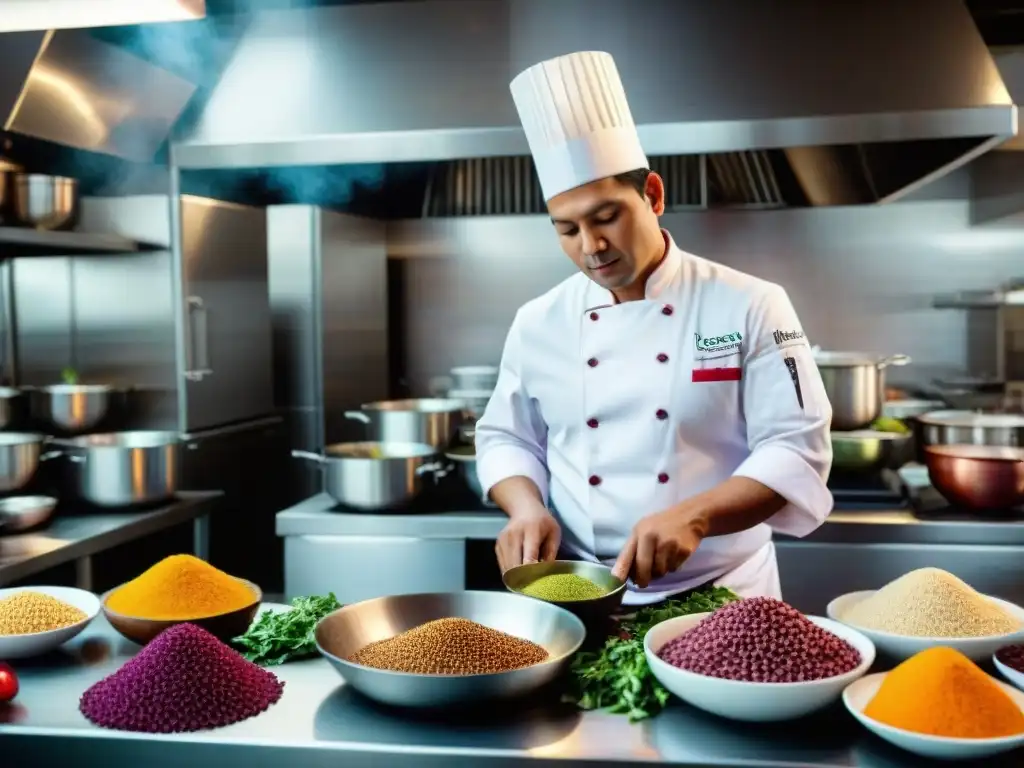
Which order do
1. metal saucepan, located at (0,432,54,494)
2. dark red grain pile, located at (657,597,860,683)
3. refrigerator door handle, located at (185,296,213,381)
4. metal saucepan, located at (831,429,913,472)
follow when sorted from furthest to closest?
1. refrigerator door handle, located at (185,296,213,381)
2. metal saucepan, located at (831,429,913,472)
3. metal saucepan, located at (0,432,54,494)
4. dark red grain pile, located at (657,597,860,683)

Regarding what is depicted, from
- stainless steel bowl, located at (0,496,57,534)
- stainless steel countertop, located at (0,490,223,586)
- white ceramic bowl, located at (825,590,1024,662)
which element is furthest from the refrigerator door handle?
white ceramic bowl, located at (825,590,1024,662)

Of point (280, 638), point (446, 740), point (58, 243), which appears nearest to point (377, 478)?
point (58, 243)

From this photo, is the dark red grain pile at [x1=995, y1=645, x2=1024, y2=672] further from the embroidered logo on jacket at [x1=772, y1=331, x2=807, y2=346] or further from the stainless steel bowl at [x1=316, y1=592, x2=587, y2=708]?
the embroidered logo on jacket at [x1=772, y1=331, x2=807, y2=346]

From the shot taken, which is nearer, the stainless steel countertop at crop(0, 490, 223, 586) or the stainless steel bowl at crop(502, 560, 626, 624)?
the stainless steel bowl at crop(502, 560, 626, 624)

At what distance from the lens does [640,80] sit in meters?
3.29

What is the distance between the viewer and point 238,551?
4055mm

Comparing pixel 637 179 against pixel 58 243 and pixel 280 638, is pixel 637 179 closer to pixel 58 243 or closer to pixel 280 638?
pixel 280 638

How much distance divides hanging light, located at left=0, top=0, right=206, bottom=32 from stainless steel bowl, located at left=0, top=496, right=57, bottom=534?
1440 millimetres

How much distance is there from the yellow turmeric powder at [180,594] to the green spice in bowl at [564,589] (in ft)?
1.56

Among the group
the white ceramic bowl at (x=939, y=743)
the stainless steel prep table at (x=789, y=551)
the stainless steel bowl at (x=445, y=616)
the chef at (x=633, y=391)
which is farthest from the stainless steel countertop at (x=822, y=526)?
the white ceramic bowl at (x=939, y=743)

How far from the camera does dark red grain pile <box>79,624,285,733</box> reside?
52.8 inches

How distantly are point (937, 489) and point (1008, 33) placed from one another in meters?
1.95

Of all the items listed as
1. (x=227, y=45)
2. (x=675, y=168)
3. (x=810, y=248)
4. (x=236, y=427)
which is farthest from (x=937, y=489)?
(x=227, y=45)

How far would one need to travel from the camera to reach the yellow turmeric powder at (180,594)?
1.63m
